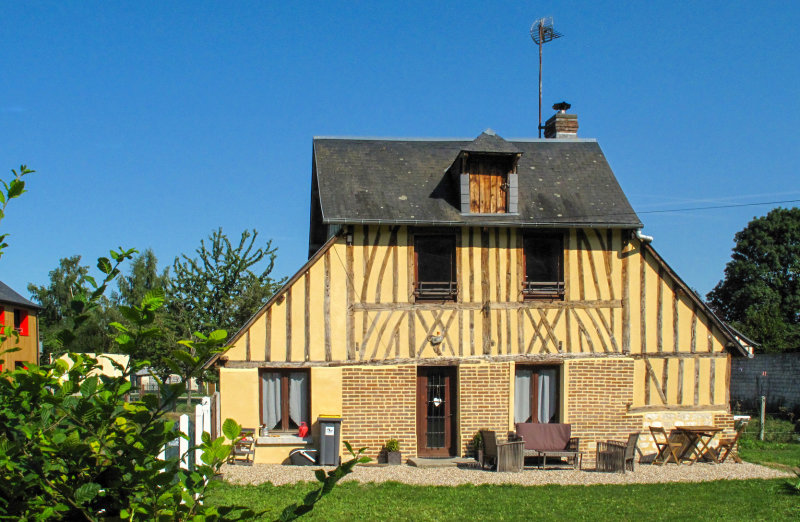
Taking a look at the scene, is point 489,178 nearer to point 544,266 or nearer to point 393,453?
point 544,266

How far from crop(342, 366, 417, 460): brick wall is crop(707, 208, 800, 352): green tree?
2949cm

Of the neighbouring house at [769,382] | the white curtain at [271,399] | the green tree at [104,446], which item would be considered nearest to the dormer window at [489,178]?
the white curtain at [271,399]

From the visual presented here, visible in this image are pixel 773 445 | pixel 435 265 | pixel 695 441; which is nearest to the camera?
pixel 695 441

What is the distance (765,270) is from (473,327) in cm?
3127

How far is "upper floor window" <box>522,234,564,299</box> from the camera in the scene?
546 inches

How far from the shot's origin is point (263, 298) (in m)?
21.4

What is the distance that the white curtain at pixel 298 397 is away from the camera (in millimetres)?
13505

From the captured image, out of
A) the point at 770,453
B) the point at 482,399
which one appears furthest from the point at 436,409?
the point at 770,453

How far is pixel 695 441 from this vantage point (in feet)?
43.7

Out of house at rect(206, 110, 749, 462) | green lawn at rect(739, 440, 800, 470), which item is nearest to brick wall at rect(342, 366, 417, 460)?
house at rect(206, 110, 749, 462)

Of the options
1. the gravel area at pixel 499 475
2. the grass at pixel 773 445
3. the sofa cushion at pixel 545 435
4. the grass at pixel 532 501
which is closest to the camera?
the grass at pixel 532 501

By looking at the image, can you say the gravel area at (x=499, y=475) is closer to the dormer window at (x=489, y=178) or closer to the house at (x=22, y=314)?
the dormer window at (x=489, y=178)

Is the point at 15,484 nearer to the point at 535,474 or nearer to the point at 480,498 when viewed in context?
the point at 480,498

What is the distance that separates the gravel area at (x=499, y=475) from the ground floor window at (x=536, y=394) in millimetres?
1317
